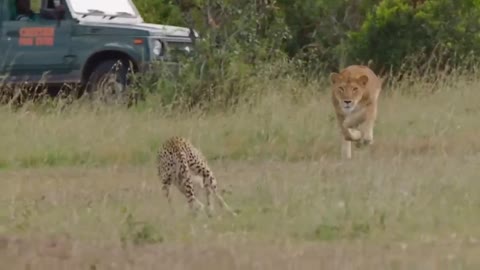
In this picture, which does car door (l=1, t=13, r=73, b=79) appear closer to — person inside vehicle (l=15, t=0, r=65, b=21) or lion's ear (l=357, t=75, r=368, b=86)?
person inside vehicle (l=15, t=0, r=65, b=21)

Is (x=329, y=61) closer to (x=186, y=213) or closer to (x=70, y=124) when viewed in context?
(x=70, y=124)

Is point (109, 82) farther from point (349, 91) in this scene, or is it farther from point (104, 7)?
point (349, 91)

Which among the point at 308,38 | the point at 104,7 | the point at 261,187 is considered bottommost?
the point at 308,38

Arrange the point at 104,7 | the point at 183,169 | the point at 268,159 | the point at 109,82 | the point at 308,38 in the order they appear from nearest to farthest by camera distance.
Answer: the point at 183,169
the point at 268,159
the point at 109,82
the point at 104,7
the point at 308,38

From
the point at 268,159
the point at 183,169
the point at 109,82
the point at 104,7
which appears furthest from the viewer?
the point at 104,7

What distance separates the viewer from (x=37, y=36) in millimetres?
18062

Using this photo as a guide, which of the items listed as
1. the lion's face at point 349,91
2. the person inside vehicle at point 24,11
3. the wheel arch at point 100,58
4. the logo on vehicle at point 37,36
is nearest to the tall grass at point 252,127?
the lion's face at point 349,91

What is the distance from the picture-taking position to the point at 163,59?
17250mm

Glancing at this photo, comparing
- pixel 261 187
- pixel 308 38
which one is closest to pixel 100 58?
pixel 308 38

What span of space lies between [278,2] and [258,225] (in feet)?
46.1

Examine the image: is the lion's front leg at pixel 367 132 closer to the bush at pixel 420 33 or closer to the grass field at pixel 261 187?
the grass field at pixel 261 187

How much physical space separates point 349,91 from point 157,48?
4.77 meters

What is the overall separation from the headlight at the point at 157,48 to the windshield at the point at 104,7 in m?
1.13

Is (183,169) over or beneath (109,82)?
over
